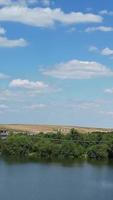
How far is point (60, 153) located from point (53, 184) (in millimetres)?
24637

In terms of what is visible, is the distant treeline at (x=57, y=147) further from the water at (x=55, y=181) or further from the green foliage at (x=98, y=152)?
the water at (x=55, y=181)

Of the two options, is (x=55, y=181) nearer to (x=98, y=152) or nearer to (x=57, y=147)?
(x=98, y=152)

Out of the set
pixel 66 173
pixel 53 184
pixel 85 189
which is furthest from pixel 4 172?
pixel 85 189

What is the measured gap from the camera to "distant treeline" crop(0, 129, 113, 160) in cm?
6538

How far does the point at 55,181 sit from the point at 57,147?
22.9 metres

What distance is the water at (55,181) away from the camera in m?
36.2

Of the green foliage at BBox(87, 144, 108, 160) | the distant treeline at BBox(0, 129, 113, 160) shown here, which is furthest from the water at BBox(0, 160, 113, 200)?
the distant treeline at BBox(0, 129, 113, 160)

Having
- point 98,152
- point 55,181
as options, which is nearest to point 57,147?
point 98,152

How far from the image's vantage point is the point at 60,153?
6612cm

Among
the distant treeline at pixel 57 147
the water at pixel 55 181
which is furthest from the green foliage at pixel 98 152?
the water at pixel 55 181

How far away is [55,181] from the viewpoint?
4334cm

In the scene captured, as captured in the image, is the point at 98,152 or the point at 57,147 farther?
the point at 57,147

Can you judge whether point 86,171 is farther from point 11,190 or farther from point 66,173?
point 11,190

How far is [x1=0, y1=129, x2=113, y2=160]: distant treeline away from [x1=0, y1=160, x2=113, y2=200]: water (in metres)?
7.93
